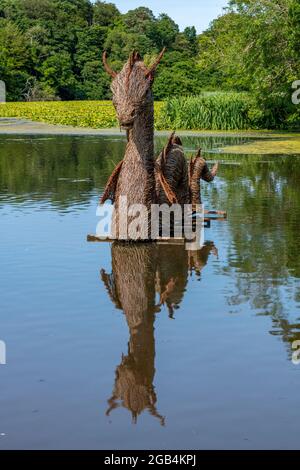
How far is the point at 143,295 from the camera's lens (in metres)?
9.80

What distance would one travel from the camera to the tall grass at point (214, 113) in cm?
4325

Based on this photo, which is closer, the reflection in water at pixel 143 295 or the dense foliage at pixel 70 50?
the reflection in water at pixel 143 295

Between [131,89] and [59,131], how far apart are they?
1321 inches

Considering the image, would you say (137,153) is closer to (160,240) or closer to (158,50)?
(160,240)

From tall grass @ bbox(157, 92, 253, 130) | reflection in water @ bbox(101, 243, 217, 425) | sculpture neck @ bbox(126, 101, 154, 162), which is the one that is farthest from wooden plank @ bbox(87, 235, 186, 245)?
tall grass @ bbox(157, 92, 253, 130)

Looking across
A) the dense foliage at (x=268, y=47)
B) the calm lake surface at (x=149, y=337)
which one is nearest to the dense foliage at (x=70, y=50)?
the dense foliage at (x=268, y=47)

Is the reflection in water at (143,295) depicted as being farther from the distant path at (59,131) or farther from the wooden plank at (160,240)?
the distant path at (59,131)

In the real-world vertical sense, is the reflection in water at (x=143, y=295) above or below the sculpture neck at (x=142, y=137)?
below

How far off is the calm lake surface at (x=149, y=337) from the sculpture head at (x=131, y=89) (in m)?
1.86

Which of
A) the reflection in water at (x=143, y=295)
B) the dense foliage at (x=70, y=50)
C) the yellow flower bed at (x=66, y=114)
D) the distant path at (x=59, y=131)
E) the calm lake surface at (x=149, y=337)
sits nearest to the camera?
the calm lake surface at (x=149, y=337)

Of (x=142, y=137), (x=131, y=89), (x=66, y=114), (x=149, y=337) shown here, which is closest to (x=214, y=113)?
(x=66, y=114)

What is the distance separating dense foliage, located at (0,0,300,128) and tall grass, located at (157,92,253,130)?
312mm

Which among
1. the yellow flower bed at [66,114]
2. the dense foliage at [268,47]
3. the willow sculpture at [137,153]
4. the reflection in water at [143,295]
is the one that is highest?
the dense foliage at [268,47]

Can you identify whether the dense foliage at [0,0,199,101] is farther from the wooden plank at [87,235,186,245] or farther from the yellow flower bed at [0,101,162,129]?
the wooden plank at [87,235,186,245]
